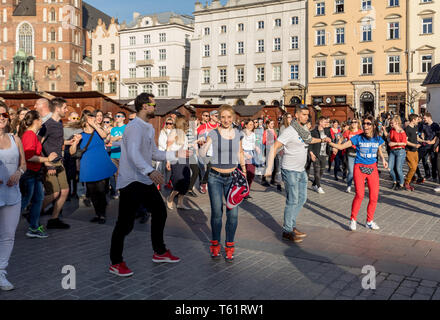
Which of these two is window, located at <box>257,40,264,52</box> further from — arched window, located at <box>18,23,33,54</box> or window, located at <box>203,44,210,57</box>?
arched window, located at <box>18,23,33,54</box>

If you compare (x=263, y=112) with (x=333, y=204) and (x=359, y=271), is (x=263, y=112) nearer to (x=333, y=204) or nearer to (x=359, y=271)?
(x=333, y=204)

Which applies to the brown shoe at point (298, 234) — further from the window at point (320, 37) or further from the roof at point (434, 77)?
the window at point (320, 37)

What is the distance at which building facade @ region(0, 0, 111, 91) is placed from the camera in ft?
258

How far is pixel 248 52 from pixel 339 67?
11470 mm

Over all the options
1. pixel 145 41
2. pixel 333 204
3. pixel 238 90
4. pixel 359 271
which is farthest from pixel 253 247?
pixel 145 41

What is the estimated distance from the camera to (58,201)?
7.52 meters

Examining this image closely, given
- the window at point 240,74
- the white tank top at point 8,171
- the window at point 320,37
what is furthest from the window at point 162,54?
the white tank top at point 8,171

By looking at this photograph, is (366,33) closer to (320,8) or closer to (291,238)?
(320,8)

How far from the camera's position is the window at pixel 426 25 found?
43.0 metres

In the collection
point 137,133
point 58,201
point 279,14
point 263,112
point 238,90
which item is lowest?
point 58,201

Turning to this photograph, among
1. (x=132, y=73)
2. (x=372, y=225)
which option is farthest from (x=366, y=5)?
(x=372, y=225)

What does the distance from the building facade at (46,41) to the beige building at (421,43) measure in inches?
2170

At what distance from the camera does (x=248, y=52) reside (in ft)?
177

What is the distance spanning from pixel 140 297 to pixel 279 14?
51.1 metres
